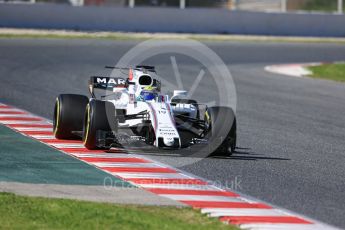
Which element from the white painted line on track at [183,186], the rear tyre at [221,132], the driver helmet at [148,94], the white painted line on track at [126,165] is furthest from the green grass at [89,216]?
the driver helmet at [148,94]

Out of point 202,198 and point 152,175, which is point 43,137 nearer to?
point 152,175

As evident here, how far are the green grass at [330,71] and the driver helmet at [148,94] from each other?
15.5 m

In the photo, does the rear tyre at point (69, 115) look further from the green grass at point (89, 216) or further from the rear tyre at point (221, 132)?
the green grass at point (89, 216)

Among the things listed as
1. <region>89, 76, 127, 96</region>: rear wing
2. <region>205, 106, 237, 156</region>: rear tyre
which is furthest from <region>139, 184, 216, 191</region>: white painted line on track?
<region>89, 76, 127, 96</region>: rear wing

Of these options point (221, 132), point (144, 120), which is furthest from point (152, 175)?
point (221, 132)

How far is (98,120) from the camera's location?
12594mm

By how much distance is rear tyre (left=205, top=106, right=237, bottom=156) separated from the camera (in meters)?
12.7

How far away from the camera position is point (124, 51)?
32.6 meters

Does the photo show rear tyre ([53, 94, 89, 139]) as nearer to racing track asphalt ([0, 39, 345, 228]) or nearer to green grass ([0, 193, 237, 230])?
racing track asphalt ([0, 39, 345, 228])

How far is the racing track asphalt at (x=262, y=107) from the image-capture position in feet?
35.7

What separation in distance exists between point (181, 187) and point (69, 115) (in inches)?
141

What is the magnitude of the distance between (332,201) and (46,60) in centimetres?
1917

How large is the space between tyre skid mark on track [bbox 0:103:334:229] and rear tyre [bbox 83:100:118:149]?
198 millimetres

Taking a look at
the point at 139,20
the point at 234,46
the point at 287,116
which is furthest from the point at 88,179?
the point at 139,20
